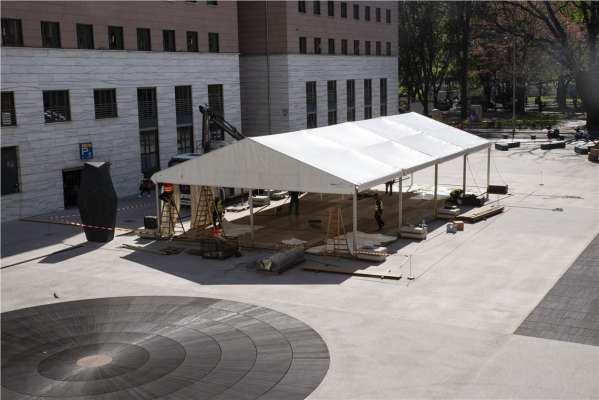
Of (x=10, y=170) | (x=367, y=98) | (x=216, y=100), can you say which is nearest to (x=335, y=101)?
(x=367, y=98)

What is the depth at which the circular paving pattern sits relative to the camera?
14.9m

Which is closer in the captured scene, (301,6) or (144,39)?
(144,39)

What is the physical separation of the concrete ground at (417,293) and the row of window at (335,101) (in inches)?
1084

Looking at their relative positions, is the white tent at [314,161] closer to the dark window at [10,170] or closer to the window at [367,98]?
the dark window at [10,170]

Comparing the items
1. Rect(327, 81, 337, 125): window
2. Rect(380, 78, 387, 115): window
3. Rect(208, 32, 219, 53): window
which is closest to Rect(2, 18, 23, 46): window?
Rect(208, 32, 219, 53): window

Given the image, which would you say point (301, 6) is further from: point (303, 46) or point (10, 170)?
point (10, 170)

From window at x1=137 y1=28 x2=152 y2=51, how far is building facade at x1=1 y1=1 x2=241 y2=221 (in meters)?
0.07

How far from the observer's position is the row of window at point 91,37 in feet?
116

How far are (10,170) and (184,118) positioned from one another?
1406 centimetres

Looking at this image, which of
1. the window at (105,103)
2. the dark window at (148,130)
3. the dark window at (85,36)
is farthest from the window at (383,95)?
the dark window at (85,36)

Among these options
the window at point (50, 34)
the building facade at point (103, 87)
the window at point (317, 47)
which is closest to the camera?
the building facade at point (103, 87)

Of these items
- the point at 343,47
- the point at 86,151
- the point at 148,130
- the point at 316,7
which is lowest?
the point at 86,151

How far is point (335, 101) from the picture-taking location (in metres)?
64.2

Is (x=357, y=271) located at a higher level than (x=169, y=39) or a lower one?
lower
